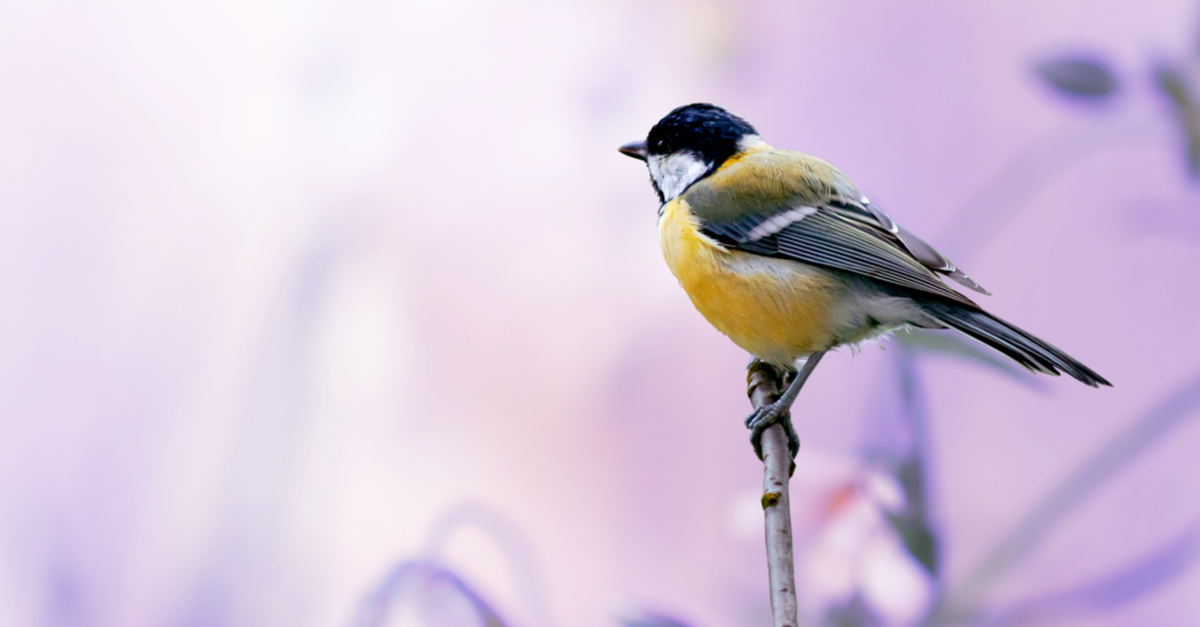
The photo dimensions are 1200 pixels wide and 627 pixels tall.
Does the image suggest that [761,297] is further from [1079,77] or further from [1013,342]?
[1079,77]

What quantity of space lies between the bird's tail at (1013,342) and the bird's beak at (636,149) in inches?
15.8

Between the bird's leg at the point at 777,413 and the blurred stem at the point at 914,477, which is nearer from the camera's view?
the bird's leg at the point at 777,413

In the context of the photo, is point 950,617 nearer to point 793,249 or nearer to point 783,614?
point 793,249

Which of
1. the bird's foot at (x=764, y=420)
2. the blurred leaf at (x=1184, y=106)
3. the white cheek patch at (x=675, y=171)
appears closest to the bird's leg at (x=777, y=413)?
the bird's foot at (x=764, y=420)

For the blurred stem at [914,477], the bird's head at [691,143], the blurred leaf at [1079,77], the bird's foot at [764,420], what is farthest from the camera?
the blurred leaf at [1079,77]

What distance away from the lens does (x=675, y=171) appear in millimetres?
1070

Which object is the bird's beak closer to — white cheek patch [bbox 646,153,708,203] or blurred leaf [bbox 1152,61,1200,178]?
white cheek patch [bbox 646,153,708,203]

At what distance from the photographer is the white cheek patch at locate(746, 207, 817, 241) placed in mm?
926

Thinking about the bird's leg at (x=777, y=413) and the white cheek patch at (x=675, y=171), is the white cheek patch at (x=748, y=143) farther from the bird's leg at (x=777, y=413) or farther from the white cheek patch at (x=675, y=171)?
the bird's leg at (x=777, y=413)

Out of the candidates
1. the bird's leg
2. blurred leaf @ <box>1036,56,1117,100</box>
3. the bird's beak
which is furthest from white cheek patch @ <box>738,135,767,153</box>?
blurred leaf @ <box>1036,56,1117,100</box>

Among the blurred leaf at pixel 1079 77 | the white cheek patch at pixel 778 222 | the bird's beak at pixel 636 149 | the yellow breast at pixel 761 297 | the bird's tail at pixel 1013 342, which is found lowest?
the bird's tail at pixel 1013 342

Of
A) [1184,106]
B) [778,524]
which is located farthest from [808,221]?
[1184,106]

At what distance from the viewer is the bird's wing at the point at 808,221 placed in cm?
88

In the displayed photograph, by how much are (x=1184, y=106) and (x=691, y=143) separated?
0.88 metres
